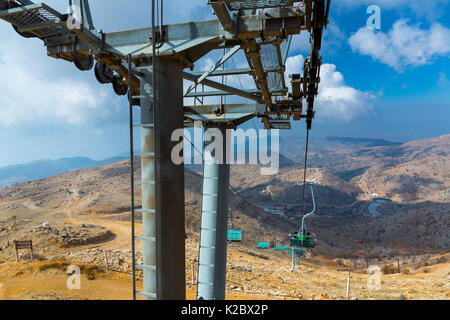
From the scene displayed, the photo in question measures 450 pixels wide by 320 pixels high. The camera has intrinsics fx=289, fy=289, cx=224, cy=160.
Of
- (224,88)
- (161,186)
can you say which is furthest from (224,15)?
(224,88)

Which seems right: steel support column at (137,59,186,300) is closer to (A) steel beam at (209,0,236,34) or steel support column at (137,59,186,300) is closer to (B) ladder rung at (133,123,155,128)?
(B) ladder rung at (133,123,155,128)

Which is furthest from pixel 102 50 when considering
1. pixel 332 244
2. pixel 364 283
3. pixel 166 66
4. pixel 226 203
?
pixel 332 244

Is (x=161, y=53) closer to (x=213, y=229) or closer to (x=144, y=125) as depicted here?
(x=144, y=125)

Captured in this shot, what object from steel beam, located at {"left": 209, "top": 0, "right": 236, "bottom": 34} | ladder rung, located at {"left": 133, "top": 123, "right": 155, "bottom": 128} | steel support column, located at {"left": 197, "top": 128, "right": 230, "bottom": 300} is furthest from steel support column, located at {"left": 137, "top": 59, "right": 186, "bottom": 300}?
steel support column, located at {"left": 197, "top": 128, "right": 230, "bottom": 300}

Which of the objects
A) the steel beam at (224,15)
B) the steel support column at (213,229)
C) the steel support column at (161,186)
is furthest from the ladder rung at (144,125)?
the steel support column at (213,229)

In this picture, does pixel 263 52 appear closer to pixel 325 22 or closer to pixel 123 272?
pixel 325 22
